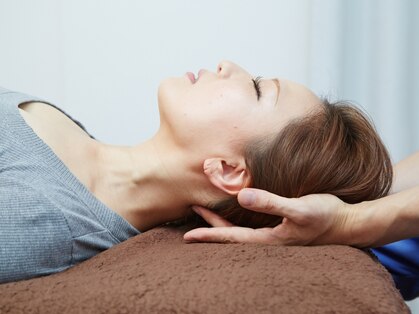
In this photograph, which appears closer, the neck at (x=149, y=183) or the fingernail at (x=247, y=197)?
the fingernail at (x=247, y=197)

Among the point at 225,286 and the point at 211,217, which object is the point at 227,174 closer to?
the point at 211,217

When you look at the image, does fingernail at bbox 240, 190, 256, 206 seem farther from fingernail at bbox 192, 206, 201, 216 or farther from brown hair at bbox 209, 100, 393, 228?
fingernail at bbox 192, 206, 201, 216

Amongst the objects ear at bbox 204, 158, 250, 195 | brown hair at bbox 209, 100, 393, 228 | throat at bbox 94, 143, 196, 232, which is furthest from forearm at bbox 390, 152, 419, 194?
throat at bbox 94, 143, 196, 232

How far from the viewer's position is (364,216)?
3.69 feet

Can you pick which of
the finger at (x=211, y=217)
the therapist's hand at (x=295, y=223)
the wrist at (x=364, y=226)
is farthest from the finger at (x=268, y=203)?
the finger at (x=211, y=217)

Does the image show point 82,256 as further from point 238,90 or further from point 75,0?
point 75,0

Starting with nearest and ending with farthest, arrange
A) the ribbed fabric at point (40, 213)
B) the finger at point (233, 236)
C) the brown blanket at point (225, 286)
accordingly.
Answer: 1. the brown blanket at point (225, 286)
2. the ribbed fabric at point (40, 213)
3. the finger at point (233, 236)

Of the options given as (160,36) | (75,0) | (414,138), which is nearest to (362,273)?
(414,138)

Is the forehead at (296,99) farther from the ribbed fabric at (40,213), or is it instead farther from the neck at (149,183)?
the ribbed fabric at (40,213)

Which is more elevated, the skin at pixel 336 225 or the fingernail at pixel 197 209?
the skin at pixel 336 225

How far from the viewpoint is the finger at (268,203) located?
1043 mm

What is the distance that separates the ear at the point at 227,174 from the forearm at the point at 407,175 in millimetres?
426

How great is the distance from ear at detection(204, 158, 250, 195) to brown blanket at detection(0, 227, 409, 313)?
285 mm

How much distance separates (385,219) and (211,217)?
0.38 m
